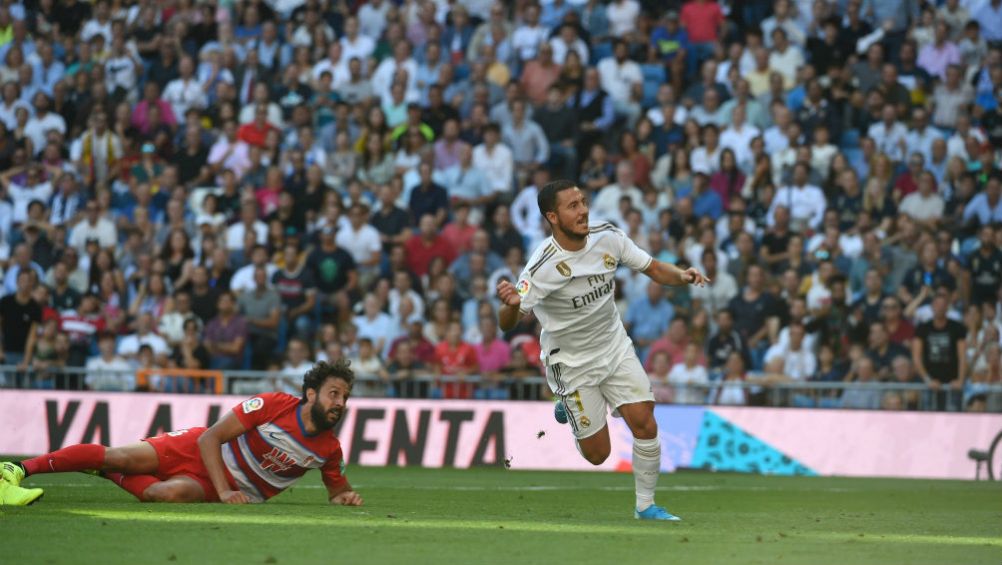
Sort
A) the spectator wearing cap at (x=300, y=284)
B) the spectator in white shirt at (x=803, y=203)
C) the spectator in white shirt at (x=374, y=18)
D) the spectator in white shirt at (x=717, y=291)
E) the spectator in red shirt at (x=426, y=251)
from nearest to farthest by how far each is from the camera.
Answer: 1. the spectator in white shirt at (x=717, y=291)
2. the spectator in white shirt at (x=803, y=203)
3. the spectator wearing cap at (x=300, y=284)
4. the spectator in red shirt at (x=426, y=251)
5. the spectator in white shirt at (x=374, y=18)

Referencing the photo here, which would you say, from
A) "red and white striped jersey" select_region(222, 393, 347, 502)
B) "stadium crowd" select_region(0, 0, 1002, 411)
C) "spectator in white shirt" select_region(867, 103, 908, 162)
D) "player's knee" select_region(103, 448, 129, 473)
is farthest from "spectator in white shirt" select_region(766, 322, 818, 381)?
"player's knee" select_region(103, 448, 129, 473)

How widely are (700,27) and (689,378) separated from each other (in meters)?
7.29

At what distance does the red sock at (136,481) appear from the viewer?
1197 centimetres

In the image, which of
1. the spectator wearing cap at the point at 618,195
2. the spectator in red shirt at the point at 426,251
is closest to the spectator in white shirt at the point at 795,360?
the spectator wearing cap at the point at 618,195

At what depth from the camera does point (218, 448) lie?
1174cm

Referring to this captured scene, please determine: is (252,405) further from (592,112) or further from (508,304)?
(592,112)

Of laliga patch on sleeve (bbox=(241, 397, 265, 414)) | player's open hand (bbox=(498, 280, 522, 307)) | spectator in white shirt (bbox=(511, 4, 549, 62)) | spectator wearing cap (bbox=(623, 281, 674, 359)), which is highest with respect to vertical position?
spectator in white shirt (bbox=(511, 4, 549, 62))

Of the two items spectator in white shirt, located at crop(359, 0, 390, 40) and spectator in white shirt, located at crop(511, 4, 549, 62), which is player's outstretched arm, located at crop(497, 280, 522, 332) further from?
spectator in white shirt, located at crop(359, 0, 390, 40)

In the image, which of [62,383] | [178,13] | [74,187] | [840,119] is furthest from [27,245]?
[840,119]

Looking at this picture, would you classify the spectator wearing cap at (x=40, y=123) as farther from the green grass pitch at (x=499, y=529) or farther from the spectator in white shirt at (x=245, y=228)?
the green grass pitch at (x=499, y=529)

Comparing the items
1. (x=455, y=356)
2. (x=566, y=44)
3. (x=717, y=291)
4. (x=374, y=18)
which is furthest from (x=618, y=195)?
(x=374, y=18)

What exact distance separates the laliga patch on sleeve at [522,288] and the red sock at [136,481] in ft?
10.2

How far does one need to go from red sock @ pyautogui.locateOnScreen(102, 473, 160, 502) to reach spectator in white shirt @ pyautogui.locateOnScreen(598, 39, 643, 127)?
14.4 meters

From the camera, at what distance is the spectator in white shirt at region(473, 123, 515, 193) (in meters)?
24.4
